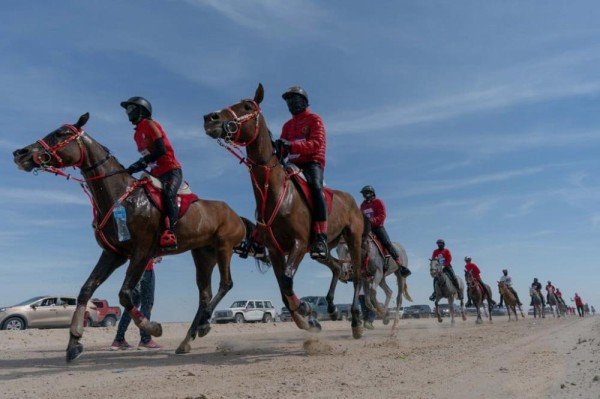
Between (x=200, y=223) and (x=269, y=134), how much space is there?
2.12m

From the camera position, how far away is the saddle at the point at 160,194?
780cm

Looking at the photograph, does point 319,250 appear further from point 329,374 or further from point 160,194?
point 160,194

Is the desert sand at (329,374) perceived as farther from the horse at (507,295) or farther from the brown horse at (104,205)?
the horse at (507,295)

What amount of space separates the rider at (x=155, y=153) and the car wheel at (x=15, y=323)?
736 inches

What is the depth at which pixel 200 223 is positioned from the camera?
875 centimetres

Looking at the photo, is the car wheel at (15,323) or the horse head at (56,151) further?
the car wheel at (15,323)

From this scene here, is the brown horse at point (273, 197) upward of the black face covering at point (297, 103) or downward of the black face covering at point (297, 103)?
downward

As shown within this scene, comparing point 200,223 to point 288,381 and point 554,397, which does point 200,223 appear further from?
point 554,397

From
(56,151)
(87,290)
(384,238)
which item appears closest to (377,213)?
(384,238)

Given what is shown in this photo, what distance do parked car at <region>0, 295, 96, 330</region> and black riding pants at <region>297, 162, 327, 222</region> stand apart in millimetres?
18191

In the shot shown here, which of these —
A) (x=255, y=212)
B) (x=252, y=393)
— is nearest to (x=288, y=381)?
(x=252, y=393)

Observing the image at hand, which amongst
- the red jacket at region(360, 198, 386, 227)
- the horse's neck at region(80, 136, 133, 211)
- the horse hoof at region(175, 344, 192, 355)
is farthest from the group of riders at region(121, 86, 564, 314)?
the red jacket at region(360, 198, 386, 227)

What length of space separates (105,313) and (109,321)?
541mm

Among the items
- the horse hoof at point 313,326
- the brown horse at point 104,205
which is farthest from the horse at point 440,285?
the brown horse at point 104,205
